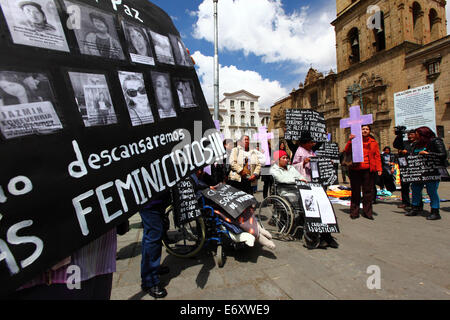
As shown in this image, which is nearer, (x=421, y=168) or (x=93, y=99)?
(x=93, y=99)

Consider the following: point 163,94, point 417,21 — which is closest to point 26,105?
point 163,94

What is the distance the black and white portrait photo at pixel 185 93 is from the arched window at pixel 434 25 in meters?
35.6

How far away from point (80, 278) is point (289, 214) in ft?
9.98

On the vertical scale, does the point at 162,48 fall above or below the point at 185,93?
above

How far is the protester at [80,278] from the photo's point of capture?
3.25 feet

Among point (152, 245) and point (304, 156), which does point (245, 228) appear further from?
point (304, 156)

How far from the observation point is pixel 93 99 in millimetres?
1024

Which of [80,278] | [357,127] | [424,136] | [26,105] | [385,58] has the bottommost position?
[80,278]

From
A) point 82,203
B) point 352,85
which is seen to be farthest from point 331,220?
point 352,85

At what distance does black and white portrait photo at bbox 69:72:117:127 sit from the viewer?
974 mm

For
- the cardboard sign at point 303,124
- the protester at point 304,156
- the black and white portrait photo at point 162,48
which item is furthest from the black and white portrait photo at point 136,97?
the protester at point 304,156

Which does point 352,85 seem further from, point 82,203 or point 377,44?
point 82,203

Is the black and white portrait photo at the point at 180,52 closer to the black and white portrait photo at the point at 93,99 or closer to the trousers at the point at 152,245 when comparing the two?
the black and white portrait photo at the point at 93,99

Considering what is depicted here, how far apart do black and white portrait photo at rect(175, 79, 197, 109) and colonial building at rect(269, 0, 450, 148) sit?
24368mm
